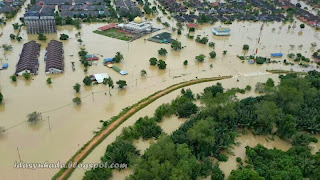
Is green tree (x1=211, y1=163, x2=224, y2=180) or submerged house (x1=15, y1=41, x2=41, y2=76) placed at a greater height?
submerged house (x1=15, y1=41, x2=41, y2=76)

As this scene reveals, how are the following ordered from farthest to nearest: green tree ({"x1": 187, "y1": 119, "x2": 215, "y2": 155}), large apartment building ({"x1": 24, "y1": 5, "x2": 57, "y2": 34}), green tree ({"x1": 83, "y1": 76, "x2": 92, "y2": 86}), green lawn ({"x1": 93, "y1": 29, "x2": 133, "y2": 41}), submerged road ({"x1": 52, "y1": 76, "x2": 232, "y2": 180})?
green lawn ({"x1": 93, "y1": 29, "x2": 133, "y2": 41}), large apartment building ({"x1": 24, "y1": 5, "x2": 57, "y2": 34}), green tree ({"x1": 83, "y1": 76, "x2": 92, "y2": 86}), green tree ({"x1": 187, "y1": 119, "x2": 215, "y2": 155}), submerged road ({"x1": 52, "y1": 76, "x2": 232, "y2": 180})

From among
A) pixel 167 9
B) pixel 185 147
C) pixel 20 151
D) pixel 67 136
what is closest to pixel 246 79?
pixel 185 147

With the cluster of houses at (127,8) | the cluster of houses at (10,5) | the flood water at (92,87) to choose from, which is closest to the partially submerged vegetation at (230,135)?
the flood water at (92,87)

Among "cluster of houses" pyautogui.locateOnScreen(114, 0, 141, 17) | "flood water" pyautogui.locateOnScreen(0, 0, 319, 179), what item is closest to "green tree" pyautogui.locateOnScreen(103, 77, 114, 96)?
"flood water" pyautogui.locateOnScreen(0, 0, 319, 179)

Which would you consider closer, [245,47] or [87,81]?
[87,81]

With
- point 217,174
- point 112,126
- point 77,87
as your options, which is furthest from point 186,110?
point 77,87

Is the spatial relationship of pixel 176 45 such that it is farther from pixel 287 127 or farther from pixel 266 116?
pixel 287 127

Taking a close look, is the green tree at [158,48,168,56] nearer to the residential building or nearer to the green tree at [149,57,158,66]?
the green tree at [149,57,158,66]
